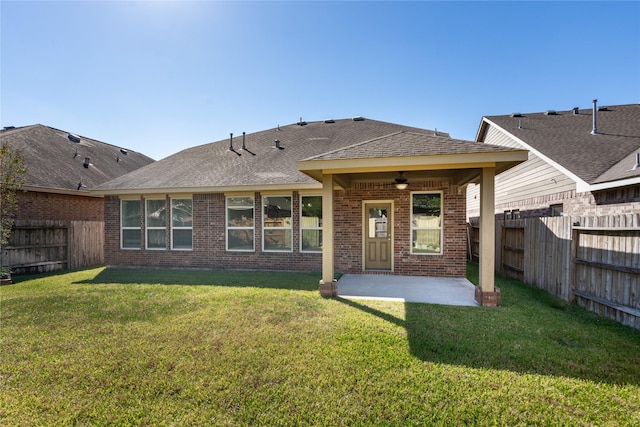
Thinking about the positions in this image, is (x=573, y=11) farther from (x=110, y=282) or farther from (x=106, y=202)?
(x=106, y=202)

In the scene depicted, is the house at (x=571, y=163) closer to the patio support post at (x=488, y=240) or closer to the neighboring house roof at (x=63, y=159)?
the patio support post at (x=488, y=240)

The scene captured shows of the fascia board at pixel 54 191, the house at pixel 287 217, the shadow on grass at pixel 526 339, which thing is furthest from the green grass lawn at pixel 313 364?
the fascia board at pixel 54 191

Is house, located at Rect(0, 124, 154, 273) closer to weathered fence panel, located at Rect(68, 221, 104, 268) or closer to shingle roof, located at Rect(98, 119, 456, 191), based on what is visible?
Result: weathered fence panel, located at Rect(68, 221, 104, 268)

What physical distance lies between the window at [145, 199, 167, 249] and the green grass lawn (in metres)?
4.55

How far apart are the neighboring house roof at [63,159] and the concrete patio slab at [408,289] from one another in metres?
11.2

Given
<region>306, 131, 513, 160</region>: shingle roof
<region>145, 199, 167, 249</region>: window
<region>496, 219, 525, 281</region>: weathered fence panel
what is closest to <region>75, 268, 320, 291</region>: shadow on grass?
<region>145, 199, 167, 249</region>: window

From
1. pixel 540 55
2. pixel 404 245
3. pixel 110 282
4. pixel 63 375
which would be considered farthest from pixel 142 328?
pixel 540 55

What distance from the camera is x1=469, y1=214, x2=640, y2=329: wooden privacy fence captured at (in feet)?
15.3

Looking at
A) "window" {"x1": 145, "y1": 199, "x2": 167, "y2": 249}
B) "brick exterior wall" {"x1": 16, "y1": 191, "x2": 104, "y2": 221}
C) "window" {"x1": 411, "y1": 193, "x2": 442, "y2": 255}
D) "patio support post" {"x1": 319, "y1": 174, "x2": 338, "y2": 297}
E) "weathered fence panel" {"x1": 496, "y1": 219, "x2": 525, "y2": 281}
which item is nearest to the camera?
"patio support post" {"x1": 319, "y1": 174, "x2": 338, "y2": 297}

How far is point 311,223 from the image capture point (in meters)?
9.51

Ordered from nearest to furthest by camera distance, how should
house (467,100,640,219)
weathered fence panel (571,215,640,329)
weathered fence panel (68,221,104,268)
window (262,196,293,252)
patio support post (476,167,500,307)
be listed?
weathered fence panel (571,215,640,329) < patio support post (476,167,500,307) < house (467,100,640,219) < window (262,196,293,252) < weathered fence panel (68,221,104,268)

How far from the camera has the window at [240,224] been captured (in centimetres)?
995

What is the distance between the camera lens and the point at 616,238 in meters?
Result: 4.95

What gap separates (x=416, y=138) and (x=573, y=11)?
6.42 meters
